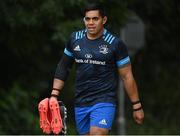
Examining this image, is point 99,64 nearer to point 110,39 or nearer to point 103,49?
point 103,49

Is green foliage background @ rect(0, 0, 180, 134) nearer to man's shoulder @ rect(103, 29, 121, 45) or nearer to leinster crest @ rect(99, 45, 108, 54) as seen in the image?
man's shoulder @ rect(103, 29, 121, 45)

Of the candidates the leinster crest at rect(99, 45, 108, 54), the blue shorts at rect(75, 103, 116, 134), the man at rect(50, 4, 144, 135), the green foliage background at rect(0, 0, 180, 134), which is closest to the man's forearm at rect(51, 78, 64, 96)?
the man at rect(50, 4, 144, 135)

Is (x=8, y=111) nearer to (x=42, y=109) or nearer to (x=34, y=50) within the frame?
(x=34, y=50)

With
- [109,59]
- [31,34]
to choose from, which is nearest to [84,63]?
[109,59]

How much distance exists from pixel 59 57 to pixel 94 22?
718 cm

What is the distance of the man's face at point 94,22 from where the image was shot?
28.4 feet

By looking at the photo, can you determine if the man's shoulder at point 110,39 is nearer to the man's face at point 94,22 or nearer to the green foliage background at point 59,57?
the man's face at point 94,22

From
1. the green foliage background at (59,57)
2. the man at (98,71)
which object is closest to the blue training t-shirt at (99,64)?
the man at (98,71)

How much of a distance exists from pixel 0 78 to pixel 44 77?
1.42 meters

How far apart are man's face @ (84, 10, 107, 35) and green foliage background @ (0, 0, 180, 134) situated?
7.05ft

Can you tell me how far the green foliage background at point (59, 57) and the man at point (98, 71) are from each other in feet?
7.14

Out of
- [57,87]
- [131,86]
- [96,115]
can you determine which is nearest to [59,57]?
[57,87]

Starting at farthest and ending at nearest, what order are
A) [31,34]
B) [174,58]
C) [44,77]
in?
[174,58] → [44,77] → [31,34]

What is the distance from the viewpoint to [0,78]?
15555 mm
